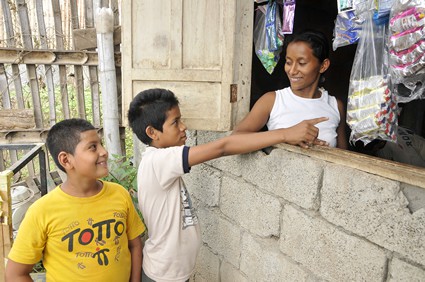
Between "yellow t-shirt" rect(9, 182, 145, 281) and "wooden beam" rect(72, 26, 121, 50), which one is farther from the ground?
"wooden beam" rect(72, 26, 121, 50)

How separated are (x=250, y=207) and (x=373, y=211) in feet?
3.02

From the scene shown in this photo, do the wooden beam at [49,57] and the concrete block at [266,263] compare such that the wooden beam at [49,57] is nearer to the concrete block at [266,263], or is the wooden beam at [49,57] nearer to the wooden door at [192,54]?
the wooden door at [192,54]

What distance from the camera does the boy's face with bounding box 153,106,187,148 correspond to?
1968 mm

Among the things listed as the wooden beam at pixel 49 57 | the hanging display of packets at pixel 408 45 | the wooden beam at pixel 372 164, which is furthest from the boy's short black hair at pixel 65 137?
the wooden beam at pixel 49 57

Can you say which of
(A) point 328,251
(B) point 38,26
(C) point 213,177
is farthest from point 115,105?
(A) point 328,251

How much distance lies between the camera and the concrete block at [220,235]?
2.56m

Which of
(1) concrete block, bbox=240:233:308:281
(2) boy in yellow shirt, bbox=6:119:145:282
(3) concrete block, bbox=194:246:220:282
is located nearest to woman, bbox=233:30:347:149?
(1) concrete block, bbox=240:233:308:281

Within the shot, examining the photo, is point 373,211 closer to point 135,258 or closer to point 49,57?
point 135,258

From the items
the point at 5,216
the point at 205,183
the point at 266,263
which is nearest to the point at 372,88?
the point at 266,263

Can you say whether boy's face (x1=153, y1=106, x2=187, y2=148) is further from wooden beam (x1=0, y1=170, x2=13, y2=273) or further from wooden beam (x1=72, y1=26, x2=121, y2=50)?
wooden beam (x1=72, y1=26, x2=121, y2=50)

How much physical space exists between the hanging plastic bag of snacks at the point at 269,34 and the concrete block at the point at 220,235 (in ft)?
3.82

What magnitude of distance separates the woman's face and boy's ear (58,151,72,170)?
1288 millimetres

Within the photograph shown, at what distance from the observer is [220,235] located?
2717mm

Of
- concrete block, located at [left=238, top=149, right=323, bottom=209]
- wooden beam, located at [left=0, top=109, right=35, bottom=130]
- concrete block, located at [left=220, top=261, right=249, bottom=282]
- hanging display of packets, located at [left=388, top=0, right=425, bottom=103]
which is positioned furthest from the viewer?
wooden beam, located at [left=0, top=109, right=35, bottom=130]
